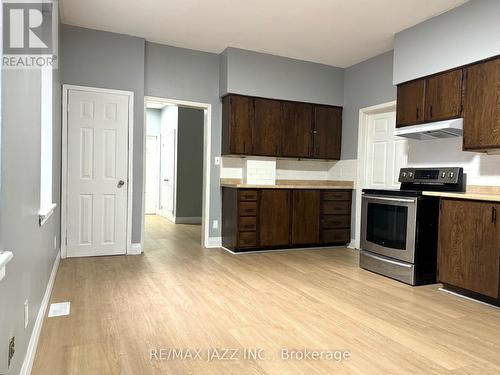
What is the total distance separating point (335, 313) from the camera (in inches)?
109

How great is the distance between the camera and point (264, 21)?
4.08 metres

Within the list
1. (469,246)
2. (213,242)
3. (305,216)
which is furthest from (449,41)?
(213,242)

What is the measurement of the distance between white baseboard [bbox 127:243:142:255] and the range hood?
3.38m

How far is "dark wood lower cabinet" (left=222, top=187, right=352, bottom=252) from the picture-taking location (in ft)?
15.8

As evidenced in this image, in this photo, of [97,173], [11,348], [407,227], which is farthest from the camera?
[97,173]

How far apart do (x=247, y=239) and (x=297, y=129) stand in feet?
5.89

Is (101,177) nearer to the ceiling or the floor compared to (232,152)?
nearer to the floor

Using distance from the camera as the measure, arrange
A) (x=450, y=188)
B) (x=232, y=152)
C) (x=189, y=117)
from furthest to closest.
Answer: (x=189, y=117)
(x=232, y=152)
(x=450, y=188)

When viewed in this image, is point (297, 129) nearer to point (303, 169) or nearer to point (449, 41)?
point (303, 169)

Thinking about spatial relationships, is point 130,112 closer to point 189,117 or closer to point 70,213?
point 70,213

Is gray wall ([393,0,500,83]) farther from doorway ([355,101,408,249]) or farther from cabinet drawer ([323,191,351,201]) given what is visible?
cabinet drawer ([323,191,351,201])

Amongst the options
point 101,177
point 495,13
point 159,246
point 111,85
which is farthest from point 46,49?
point 495,13

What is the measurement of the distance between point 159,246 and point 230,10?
3186 mm

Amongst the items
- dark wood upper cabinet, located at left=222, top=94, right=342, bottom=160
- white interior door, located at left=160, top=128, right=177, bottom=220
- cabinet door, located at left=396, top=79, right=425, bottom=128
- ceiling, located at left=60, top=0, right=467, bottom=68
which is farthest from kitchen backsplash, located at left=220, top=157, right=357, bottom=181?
white interior door, located at left=160, top=128, right=177, bottom=220
